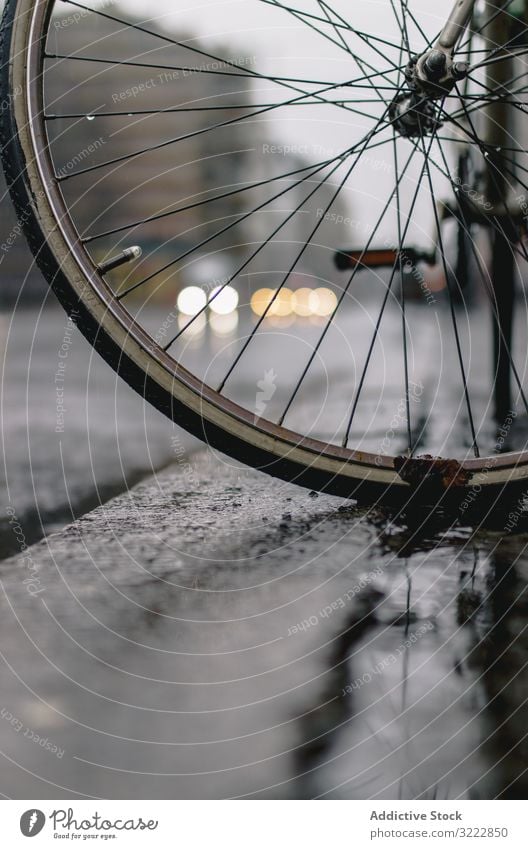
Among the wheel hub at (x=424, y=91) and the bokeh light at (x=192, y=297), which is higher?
the bokeh light at (x=192, y=297)

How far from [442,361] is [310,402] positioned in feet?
5.29

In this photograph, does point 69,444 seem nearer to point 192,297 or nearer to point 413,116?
point 413,116

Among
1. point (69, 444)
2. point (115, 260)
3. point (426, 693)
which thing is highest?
point (69, 444)

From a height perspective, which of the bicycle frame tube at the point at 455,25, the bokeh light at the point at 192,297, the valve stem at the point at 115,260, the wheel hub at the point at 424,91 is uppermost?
the bokeh light at the point at 192,297

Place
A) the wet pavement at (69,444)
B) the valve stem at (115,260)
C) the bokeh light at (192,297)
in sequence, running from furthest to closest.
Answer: the bokeh light at (192,297) → the wet pavement at (69,444) → the valve stem at (115,260)

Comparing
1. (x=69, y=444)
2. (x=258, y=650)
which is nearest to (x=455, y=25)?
(x=258, y=650)

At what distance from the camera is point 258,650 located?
0.94 metres

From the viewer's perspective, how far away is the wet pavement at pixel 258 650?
0.72m

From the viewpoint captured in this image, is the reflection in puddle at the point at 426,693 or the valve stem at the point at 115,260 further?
the valve stem at the point at 115,260

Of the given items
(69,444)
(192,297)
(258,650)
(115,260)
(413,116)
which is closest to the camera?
(258,650)

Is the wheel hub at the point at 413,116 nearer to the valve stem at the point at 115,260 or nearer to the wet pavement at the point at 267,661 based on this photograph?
the valve stem at the point at 115,260

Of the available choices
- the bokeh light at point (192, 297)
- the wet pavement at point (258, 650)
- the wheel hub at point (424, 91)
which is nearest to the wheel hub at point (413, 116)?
the wheel hub at point (424, 91)

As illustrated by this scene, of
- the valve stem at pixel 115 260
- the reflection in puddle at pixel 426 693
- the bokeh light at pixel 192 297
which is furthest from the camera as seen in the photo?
the bokeh light at pixel 192 297

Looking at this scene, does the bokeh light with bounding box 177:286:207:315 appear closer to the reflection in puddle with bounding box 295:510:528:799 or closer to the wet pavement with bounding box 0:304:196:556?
the wet pavement with bounding box 0:304:196:556
